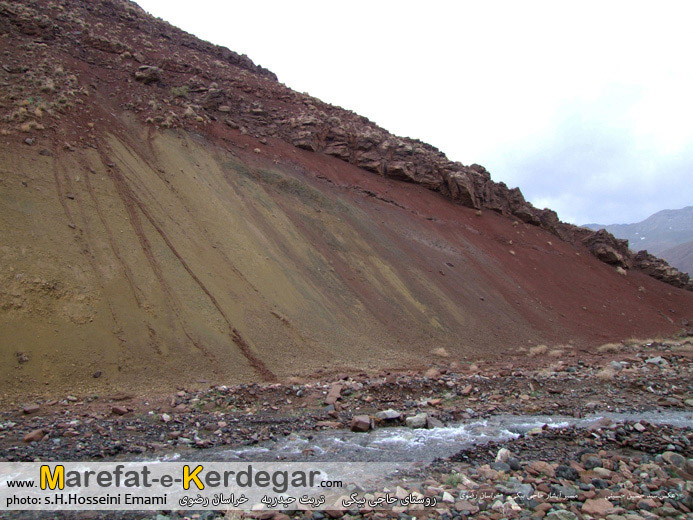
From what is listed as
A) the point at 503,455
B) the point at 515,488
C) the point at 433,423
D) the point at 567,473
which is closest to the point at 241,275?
the point at 433,423

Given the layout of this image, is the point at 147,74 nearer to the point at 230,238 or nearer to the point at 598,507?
the point at 230,238

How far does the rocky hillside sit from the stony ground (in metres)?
1.66

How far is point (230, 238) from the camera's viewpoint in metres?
15.1

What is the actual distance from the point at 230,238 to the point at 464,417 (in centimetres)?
1002

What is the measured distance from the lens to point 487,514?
4352mm

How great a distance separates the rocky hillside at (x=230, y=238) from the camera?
10.4 metres

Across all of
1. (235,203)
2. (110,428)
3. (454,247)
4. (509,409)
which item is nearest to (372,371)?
(509,409)

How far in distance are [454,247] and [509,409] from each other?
1449 cm

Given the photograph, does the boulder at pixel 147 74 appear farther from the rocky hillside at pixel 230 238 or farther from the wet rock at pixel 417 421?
the wet rock at pixel 417 421

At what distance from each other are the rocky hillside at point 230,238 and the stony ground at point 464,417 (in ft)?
5.43

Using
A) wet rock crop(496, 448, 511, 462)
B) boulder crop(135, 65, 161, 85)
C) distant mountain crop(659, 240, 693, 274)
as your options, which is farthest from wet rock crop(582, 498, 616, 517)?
distant mountain crop(659, 240, 693, 274)

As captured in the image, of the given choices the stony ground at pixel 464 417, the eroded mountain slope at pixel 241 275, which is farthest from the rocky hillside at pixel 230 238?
the stony ground at pixel 464 417

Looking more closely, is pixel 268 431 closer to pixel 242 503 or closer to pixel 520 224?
pixel 242 503

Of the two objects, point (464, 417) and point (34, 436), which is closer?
point (34, 436)
